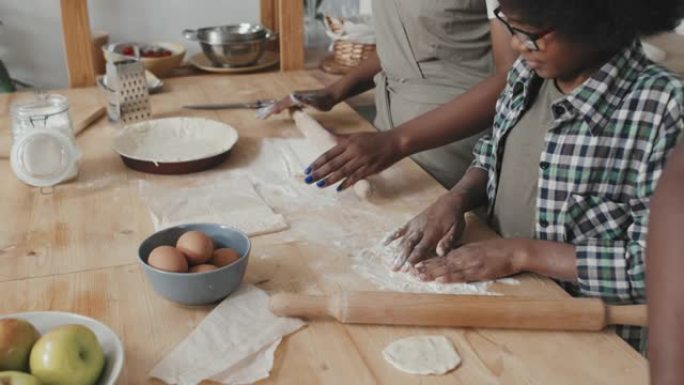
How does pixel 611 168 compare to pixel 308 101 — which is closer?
pixel 611 168

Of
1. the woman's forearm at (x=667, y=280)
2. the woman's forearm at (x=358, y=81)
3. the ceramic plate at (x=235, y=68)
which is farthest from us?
the ceramic plate at (x=235, y=68)

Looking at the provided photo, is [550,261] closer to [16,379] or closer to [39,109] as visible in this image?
[16,379]

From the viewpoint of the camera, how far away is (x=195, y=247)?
37.6 inches

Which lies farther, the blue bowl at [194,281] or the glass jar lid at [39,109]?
the glass jar lid at [39,109]

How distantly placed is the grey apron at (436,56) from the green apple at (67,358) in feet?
3.39

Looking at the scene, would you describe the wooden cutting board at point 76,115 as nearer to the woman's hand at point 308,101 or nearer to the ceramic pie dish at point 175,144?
the ceramic pie dish at point 175,144

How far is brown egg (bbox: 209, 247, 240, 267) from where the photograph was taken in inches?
38.0

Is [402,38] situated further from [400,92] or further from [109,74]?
[109,74]

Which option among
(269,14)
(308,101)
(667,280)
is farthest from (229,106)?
(667,280)

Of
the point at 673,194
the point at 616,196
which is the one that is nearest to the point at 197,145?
the point at 616,196

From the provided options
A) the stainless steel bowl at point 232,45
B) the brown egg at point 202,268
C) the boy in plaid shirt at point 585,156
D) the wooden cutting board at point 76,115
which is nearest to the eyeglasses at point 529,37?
the boy in plaid shirt at point 585,156

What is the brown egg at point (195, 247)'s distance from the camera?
Answer: 955 millimetres

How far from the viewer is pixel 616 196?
3.59ft

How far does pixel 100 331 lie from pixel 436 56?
1.18m
